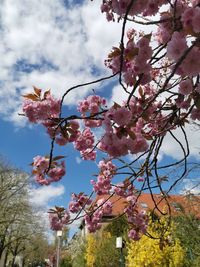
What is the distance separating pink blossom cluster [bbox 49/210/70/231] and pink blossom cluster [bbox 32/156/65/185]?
1046mm

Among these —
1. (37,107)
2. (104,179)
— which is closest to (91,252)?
(104,179)

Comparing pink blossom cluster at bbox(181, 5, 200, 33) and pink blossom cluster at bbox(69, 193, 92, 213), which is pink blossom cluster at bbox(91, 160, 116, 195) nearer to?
pink blossom cluster at bbox(69, 193, 92, 213)

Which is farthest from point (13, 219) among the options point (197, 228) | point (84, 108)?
point (84, 108)

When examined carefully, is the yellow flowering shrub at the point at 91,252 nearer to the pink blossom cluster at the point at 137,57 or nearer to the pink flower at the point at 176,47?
the pink blossom cluster at the point at 137,57

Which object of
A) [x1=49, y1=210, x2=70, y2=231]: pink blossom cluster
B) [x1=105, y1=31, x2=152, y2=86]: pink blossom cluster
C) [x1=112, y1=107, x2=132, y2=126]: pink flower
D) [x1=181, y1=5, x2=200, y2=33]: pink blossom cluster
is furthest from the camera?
[x1=49, y1=210, x2=70, y2=231]: pink blossom cluster

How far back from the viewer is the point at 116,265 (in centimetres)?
2105

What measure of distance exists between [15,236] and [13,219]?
3.28 m

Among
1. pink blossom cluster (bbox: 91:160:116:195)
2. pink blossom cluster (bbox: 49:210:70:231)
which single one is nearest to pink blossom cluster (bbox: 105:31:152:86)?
pink blossom cluster (bbox: 91:160:116:195)

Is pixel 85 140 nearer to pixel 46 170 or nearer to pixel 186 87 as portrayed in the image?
pixel 46 170

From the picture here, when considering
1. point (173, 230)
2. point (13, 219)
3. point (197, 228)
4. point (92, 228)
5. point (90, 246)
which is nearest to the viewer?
point (92, 228)

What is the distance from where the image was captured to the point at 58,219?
536 cm

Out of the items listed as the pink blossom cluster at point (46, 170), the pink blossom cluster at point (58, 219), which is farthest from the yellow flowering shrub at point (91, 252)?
the pink blossom cluster at point (46, 170)

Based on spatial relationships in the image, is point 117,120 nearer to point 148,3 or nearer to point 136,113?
point 136,113

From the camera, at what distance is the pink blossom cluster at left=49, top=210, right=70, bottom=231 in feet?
17.3
